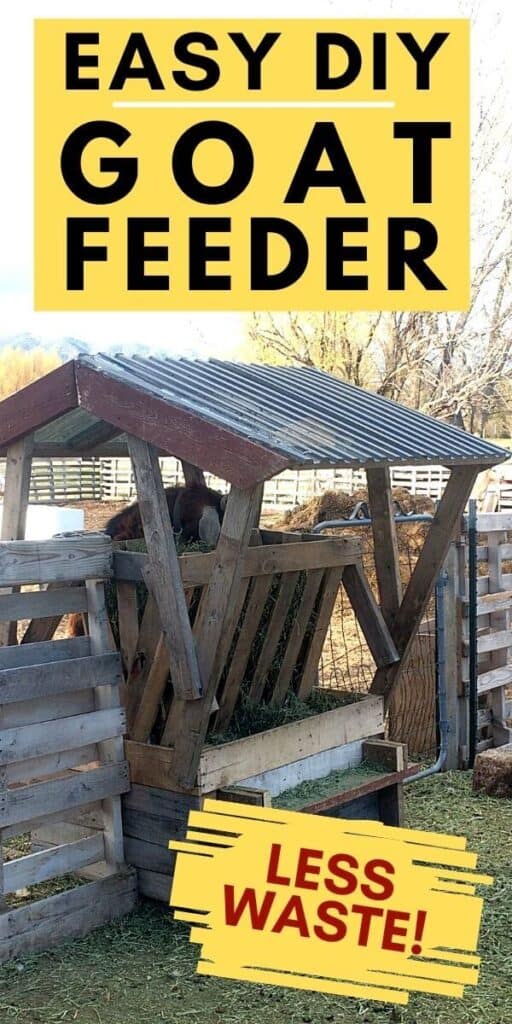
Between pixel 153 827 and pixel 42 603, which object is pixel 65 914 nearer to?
pixel 153 827

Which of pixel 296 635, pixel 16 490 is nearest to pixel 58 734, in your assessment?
pixel 16 490

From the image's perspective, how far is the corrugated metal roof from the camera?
4.83 m

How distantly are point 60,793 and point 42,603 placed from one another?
0.80 m

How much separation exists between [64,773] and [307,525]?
993cm

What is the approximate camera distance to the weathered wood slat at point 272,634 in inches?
230

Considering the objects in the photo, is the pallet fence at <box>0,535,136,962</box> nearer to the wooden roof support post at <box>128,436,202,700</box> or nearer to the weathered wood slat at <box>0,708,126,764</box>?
the weathered wood slat at <box>0,708,126,764</box>

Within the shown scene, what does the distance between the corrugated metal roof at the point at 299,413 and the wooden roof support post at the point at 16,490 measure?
0.61 meters

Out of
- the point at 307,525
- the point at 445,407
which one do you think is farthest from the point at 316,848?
the point at 445,407

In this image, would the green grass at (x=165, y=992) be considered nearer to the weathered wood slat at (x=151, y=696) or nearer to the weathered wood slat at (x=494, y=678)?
the weathered wood slat at (x=151, y=696)

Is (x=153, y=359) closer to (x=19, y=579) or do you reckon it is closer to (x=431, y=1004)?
(x=19, y=579)

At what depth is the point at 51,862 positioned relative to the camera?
4.97 m

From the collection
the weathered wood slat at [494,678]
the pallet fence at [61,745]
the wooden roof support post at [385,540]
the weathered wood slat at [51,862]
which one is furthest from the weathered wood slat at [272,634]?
the weathered wood slat at [494,678]

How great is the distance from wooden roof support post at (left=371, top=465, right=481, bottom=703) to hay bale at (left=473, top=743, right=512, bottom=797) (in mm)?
1266

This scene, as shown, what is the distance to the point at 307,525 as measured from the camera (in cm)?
1567
